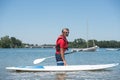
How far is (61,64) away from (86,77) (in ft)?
3.78

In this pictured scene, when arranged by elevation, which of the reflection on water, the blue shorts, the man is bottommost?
the reflection on water

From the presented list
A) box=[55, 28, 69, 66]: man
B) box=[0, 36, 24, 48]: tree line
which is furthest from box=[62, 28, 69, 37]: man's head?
box=[0, 36, 24, 48]: tree line

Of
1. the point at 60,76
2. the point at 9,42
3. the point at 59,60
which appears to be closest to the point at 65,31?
the point at 59,60

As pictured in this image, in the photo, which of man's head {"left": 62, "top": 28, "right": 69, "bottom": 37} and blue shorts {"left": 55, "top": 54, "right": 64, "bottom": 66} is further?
blue shorts {"left": 55, "top": 54, "right": 64, "bottom": 66}

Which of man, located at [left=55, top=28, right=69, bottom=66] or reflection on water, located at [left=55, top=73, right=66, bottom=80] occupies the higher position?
man, located at [left=55, top=28, right=69, bottom=66]

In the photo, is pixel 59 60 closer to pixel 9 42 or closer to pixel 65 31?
pixel 65 31

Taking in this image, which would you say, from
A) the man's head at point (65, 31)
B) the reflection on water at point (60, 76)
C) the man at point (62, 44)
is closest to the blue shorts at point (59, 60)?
the man at point (62, 44)

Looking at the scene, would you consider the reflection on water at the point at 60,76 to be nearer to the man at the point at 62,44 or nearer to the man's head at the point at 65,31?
the man at the point at 62,44

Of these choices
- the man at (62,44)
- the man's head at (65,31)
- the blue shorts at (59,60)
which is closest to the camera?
the man's head at (65,31)

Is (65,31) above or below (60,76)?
above

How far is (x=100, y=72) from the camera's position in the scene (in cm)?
1514

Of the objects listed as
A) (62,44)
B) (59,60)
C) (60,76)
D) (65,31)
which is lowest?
(60,76)

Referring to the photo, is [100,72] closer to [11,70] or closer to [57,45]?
[57,45]

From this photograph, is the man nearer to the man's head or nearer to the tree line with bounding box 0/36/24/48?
the man's head
